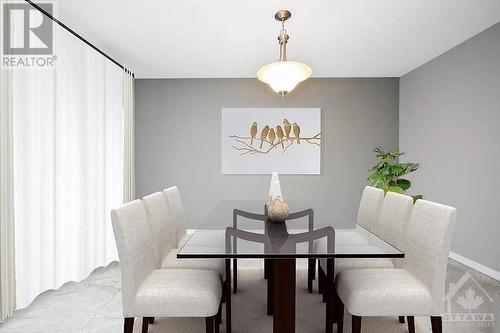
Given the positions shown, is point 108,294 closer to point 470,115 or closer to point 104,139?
point 104,139

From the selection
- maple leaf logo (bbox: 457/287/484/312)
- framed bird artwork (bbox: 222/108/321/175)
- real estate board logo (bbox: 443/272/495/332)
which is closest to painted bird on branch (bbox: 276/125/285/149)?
framed bird artwork (bbox: 222/108/321/175)

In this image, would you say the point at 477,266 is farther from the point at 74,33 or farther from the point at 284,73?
the point at 74,33

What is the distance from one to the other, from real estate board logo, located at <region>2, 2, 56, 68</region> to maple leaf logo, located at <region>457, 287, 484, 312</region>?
4214 mm

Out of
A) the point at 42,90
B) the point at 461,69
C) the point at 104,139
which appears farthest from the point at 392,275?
the point at 104,139

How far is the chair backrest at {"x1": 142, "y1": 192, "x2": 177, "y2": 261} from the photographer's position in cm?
204

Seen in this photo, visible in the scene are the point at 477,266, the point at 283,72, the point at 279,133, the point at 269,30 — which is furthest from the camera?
the point at 279,133

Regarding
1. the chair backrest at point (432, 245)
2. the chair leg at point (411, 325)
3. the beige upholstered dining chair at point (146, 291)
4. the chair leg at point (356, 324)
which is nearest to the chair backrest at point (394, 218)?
the chair backrest at point (432, 245)

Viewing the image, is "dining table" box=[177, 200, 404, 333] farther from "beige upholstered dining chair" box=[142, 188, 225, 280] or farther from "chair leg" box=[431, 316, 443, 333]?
"chair leg" box=[431, 316, 443, 333]

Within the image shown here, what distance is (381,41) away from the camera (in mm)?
3291

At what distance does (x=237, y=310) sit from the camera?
91.2 inches

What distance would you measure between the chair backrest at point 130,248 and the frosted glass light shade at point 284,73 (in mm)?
1533

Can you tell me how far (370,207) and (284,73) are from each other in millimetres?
1427

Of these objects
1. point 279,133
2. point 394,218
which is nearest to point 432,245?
point 394,218

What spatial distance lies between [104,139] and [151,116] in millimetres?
1099
